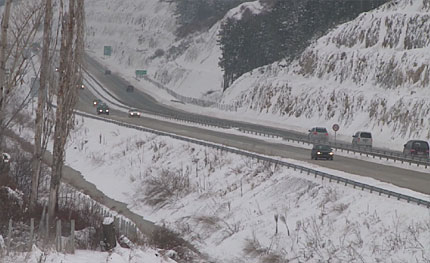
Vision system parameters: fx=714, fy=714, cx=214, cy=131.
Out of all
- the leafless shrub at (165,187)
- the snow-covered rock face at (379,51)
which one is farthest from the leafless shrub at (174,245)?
the snow-covered rock face at (379,51)

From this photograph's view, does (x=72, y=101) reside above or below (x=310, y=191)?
above

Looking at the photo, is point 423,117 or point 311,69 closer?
point 423,117

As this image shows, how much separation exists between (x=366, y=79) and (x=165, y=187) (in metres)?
32.6

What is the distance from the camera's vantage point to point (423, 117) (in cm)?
5966

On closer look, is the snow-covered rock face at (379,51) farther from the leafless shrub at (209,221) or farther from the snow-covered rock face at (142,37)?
the snow-covered rock face at (142,37)

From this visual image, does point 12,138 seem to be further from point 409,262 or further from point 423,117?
point 409,262

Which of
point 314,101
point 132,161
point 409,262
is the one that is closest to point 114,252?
point 409,262

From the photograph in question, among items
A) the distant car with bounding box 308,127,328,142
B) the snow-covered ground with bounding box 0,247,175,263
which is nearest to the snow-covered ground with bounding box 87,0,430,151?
the distant car with bounding box 308,127,328,142

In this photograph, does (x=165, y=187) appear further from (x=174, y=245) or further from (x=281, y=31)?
(x=281, y=31)

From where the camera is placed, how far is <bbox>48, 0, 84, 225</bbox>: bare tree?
86.6 feet

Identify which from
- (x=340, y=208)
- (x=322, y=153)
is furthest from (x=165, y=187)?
(x=340, y=208)

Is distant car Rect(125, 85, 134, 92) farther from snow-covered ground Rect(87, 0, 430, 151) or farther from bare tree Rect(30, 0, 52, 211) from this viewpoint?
bare tree Rect(30, 0, 52, 211)

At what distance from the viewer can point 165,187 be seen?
48.2m

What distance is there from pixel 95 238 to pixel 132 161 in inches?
1413
